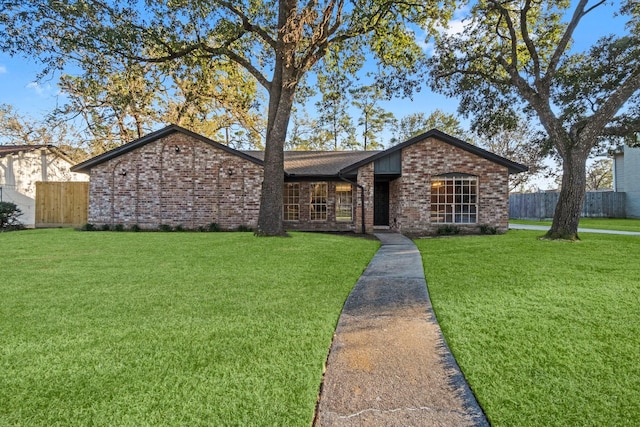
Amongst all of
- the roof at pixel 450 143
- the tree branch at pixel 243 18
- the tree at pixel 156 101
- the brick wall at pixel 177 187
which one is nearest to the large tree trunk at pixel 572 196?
the roof at pixel 450 143

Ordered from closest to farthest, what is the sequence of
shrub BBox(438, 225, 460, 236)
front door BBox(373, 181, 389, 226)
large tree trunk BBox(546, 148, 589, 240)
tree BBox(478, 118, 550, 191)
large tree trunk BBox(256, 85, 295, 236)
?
large tree trunk BBox(546, 148, 589, 240) → large tree trunk BBox(256, 85, 295, 236) → shrub BBox(438, 225, 460, 236) → front door BBox(373, 181, 389, 226) → tree BBox(478, 118, 550, 191)

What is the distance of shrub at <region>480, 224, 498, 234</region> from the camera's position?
43.0 ft

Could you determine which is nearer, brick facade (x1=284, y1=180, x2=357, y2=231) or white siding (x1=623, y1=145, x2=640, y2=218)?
brick facade (x1=284, y1=180, x2=357, y2=231)

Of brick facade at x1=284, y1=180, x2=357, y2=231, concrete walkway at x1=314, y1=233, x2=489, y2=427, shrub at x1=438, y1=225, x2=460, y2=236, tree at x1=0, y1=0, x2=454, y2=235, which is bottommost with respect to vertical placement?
concrete walkway at x1=314, y1=233, x2=489, y2=427

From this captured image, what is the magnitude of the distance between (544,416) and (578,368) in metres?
0.80

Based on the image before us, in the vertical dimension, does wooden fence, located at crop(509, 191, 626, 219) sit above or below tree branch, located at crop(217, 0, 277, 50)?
below

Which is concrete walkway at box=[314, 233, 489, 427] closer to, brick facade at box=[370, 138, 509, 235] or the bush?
brick facade at box=[370, 138, 509, 235]

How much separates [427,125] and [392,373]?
121ft

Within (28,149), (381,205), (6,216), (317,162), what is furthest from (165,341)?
(28,149)

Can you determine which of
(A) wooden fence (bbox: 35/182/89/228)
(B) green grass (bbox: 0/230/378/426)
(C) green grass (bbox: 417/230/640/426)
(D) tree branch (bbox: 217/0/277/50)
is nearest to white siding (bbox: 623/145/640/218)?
(C) green grass (bbox: 417/230/640/426)

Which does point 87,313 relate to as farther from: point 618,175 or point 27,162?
point 618,175

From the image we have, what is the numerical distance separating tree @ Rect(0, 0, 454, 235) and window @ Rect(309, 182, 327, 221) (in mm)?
3767

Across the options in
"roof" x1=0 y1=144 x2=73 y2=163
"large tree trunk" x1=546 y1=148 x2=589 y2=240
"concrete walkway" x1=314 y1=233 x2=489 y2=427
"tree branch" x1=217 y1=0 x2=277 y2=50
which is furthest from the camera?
"roof" x1=0 y1=144 x2=73 y2=163

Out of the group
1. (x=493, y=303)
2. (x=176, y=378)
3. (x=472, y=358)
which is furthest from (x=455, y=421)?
(x=493, y=303)
